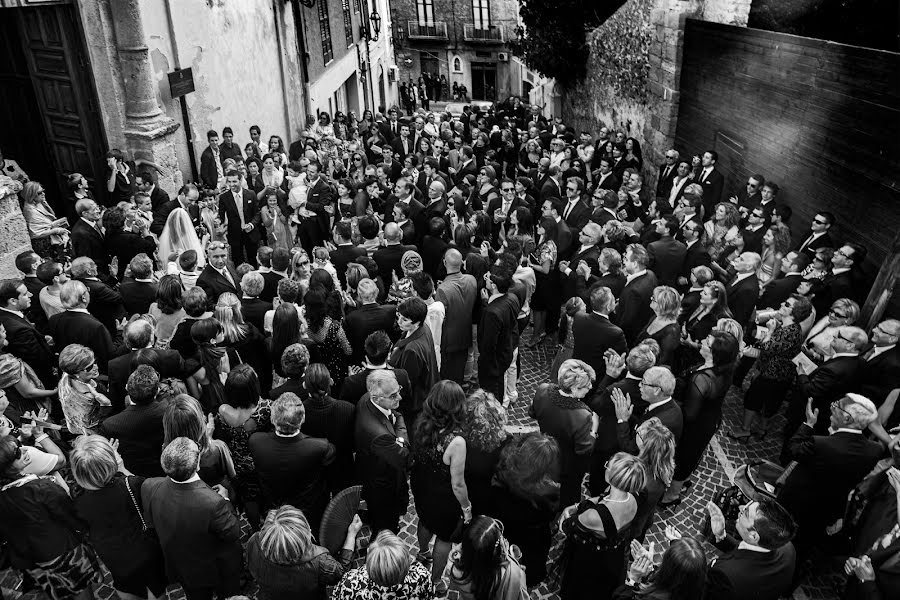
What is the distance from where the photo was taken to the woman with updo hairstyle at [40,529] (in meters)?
3.56

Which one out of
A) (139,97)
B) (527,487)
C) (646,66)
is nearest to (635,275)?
(527,487)

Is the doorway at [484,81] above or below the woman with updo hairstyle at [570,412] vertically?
below

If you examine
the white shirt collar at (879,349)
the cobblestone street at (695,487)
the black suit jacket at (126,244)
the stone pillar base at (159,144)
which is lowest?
the cobblestone street at (695,487)

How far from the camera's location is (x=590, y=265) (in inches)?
273

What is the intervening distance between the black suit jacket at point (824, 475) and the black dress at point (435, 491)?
229cm

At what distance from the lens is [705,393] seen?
15.4ft

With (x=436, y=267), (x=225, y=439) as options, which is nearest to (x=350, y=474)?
(x=225, y=439)

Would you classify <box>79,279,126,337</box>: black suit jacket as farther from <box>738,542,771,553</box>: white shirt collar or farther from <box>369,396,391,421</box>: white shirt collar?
<box>738,542,771,553</box>: white shirt collar

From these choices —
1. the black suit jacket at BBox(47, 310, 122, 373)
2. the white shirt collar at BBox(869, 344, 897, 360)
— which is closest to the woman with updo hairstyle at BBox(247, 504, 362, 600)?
the black suit jacket at BBox(47, 310, 122, 373)

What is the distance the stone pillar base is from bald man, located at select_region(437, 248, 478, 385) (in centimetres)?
656

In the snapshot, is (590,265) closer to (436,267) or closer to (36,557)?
(436,267)

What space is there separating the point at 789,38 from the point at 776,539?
7.46 m

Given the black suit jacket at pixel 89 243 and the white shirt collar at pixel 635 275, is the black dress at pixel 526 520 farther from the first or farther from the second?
the black suit jacket at pixel 89 243

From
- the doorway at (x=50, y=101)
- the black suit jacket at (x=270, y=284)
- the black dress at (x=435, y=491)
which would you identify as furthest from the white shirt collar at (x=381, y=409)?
the doorway at (x=50, y=101)
